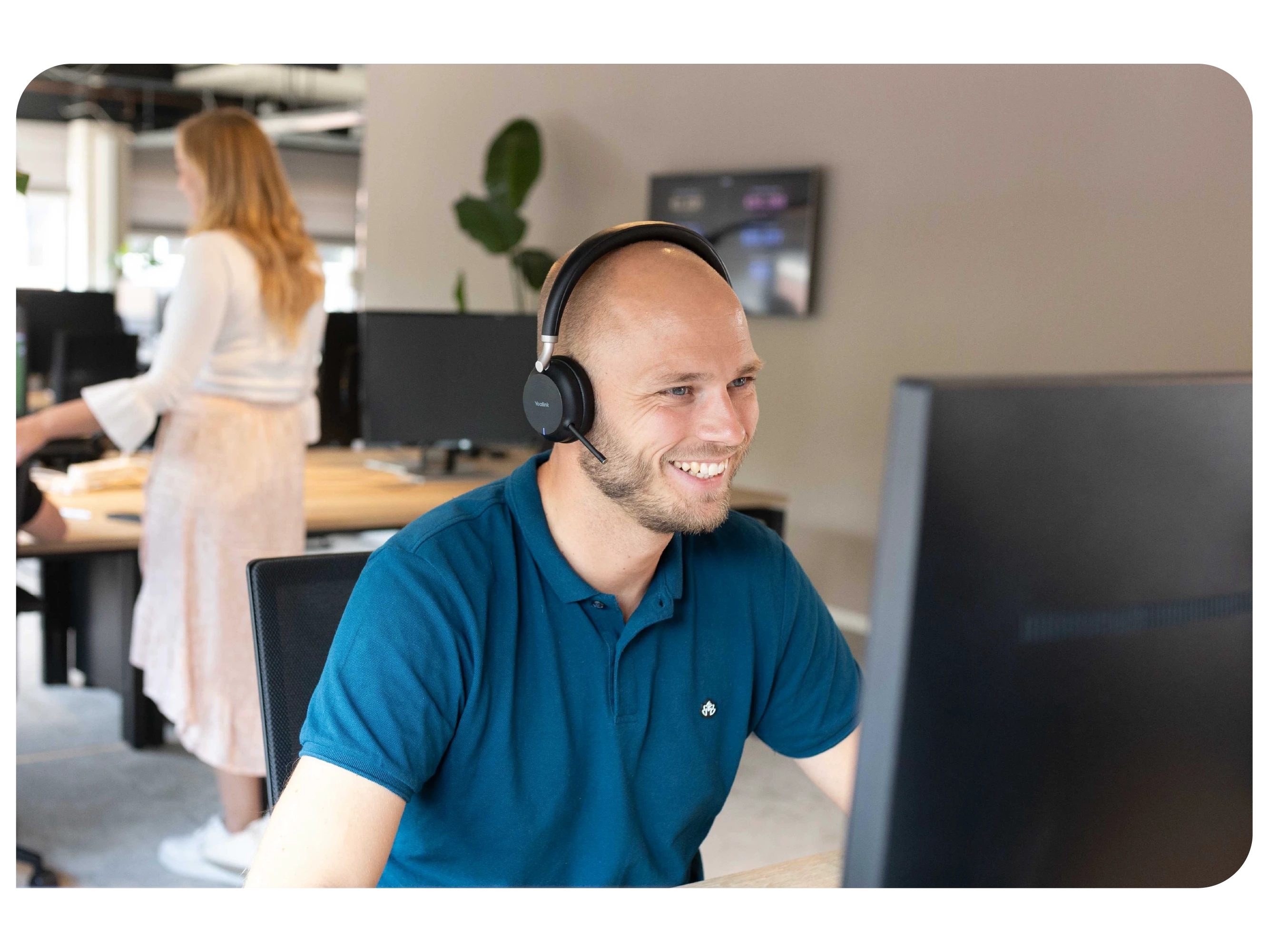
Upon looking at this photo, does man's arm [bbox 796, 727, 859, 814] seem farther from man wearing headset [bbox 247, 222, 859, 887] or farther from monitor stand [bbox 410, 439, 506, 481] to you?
monitor stand [bbox 410, 439, 506, 481]

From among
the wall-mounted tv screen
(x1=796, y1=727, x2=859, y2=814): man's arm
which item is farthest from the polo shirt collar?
the wall-mounted tv screen

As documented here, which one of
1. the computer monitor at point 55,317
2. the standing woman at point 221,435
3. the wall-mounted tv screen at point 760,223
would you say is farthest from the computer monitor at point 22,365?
the wall-mounted tv screen at point 760,223

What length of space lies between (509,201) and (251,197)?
10.5 ft

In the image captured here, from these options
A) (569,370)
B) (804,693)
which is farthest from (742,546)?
(569,370)

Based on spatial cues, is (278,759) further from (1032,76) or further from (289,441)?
(1032,76)

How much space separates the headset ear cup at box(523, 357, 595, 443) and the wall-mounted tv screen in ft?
11.9

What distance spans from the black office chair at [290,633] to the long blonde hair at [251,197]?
52.8 inches

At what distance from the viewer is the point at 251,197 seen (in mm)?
2447

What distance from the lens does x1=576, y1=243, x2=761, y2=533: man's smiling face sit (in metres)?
1.10

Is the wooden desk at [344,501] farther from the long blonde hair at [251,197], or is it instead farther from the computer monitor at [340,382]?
the long blonde hair at [251,197]

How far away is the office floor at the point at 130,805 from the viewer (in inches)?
107

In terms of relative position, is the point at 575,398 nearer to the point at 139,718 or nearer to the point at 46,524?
the point at 46,524

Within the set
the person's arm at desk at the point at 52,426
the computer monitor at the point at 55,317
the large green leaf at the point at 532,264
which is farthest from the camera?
the large green leaf at the point at 532,264
